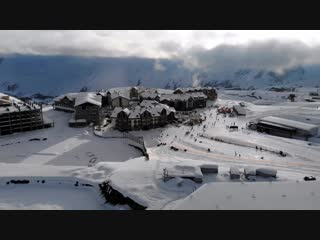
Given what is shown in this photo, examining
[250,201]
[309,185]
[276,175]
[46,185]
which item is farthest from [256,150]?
[46,185]

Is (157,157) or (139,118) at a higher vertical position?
(139,118)

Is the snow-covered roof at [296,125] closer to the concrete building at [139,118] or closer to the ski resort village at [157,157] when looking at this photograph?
the ski resort village at [157,157]

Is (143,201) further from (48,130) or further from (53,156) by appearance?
(48,130)

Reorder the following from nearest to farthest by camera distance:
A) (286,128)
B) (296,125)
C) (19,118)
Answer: (286,128), (19,118), (296,125)

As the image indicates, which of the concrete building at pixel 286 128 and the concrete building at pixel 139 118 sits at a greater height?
the concrete building at pixel 139 118

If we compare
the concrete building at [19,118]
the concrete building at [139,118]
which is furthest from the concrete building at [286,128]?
the concrete building at [19,118]

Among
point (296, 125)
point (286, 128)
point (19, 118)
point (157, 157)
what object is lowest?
point (157, 157)

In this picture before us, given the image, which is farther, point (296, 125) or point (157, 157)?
point (296, 125)

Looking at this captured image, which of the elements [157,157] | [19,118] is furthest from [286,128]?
[19,118]

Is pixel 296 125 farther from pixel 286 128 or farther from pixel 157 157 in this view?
pixel 157 157
